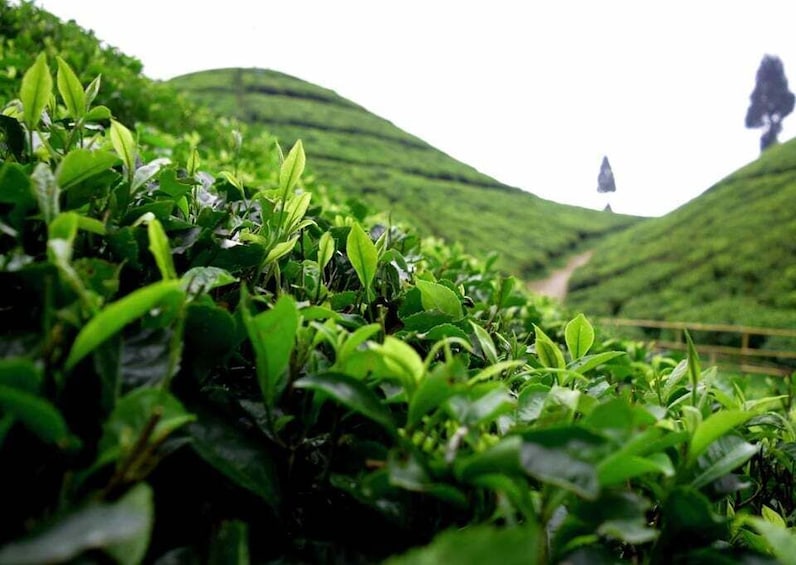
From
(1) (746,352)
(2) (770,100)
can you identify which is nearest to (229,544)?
(1) (746,352)

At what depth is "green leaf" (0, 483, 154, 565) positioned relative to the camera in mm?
338

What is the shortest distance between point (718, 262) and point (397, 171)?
10480 mm

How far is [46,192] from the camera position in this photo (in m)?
0.58

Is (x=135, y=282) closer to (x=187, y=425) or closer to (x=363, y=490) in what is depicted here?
(x=187, y=425)

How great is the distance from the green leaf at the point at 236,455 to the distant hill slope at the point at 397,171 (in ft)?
A: 40.8

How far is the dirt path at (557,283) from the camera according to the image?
18484mm

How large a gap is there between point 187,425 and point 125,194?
0.41 metres

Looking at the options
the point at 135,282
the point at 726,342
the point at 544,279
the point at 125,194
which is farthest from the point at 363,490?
the point at 544,279

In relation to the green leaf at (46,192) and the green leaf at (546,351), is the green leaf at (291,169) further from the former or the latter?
the green leaf at (546,351)

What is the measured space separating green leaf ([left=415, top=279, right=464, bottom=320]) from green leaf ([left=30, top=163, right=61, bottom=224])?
48 cm

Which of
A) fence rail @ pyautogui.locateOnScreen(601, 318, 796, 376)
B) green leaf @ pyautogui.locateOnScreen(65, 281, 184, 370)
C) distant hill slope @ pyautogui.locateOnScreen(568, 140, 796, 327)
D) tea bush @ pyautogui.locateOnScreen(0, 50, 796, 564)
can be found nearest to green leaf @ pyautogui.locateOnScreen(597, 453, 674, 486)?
tea bush @ pyautogui.locateOnScreen(0, 50, 796, 564)

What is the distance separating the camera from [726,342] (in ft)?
37.9

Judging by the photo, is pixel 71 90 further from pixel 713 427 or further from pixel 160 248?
pixel 713 427

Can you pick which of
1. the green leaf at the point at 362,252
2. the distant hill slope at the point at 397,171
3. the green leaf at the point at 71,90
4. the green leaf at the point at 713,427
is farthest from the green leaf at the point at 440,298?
the distant hill slope at the point at 397,171
